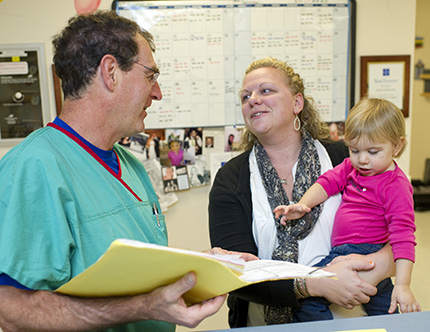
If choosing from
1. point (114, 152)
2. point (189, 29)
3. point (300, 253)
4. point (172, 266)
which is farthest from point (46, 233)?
point (189, 29)

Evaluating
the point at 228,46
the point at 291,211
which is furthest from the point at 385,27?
the point at 291,211

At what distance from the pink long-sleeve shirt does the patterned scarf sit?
78 mm

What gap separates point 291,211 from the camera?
4.74 feet

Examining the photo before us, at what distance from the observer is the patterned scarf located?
58.1 inches

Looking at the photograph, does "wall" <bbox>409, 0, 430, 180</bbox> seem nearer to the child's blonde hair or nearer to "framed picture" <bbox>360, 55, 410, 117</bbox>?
"framed picture" <bbox>360, 55, 410, 117</bbox>

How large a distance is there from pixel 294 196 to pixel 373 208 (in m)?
0.29

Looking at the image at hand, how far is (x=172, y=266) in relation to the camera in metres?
0.77

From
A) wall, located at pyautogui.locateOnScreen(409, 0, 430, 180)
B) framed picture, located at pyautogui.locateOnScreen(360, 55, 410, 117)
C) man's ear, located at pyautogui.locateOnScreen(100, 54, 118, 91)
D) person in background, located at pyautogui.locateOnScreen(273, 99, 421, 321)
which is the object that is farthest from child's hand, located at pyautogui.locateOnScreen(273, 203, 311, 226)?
wall, located at pyautogui.locateOnScreen(409, 0, 430, 180)

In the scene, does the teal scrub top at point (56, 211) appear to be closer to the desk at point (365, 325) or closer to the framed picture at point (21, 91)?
the desk at point (365, 325)

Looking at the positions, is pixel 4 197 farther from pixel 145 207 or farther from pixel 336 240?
pixel 336 240

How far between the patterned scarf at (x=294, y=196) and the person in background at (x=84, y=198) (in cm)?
45

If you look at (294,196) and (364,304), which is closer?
(364,304)

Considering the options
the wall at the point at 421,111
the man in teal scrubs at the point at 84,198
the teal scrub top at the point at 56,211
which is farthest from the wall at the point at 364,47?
the wall at the point at 421,111

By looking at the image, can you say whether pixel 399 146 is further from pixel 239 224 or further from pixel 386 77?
pixel 386 77
